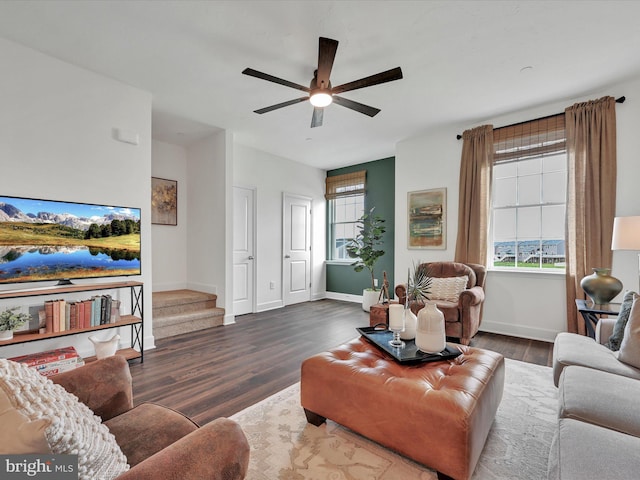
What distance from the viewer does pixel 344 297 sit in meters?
6.31

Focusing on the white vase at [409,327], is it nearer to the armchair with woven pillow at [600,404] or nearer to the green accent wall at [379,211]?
the armchair with woven pillow at [600,404]

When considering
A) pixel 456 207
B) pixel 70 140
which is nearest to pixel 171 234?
pixel 70 140

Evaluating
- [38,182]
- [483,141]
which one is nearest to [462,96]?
[483,141]

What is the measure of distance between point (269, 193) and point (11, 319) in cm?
380

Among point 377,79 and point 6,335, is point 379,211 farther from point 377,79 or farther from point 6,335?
point 6,335

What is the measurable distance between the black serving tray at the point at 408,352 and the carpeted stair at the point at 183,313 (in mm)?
2797

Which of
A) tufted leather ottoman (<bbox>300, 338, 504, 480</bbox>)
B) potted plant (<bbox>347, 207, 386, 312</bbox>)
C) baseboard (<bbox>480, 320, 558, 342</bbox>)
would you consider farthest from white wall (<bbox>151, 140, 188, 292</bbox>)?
baseboard (<bbox>480, 320, 558, 342</bbox>)

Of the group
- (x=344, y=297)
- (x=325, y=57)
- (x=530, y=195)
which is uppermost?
(x=325, y=57)

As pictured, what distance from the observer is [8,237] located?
247 centimetres

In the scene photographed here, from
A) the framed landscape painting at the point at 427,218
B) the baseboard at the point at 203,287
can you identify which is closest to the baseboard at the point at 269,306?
the baseboard at the point at 203,287

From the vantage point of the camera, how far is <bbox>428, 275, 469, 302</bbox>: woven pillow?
11.9 ft

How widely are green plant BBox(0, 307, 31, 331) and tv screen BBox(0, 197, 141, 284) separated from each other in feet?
0.94

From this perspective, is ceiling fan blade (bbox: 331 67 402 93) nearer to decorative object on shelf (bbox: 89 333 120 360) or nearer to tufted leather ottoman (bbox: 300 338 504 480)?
tufted leather ottoman (bbox: 300 338 504 480)

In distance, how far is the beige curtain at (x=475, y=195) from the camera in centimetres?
398
